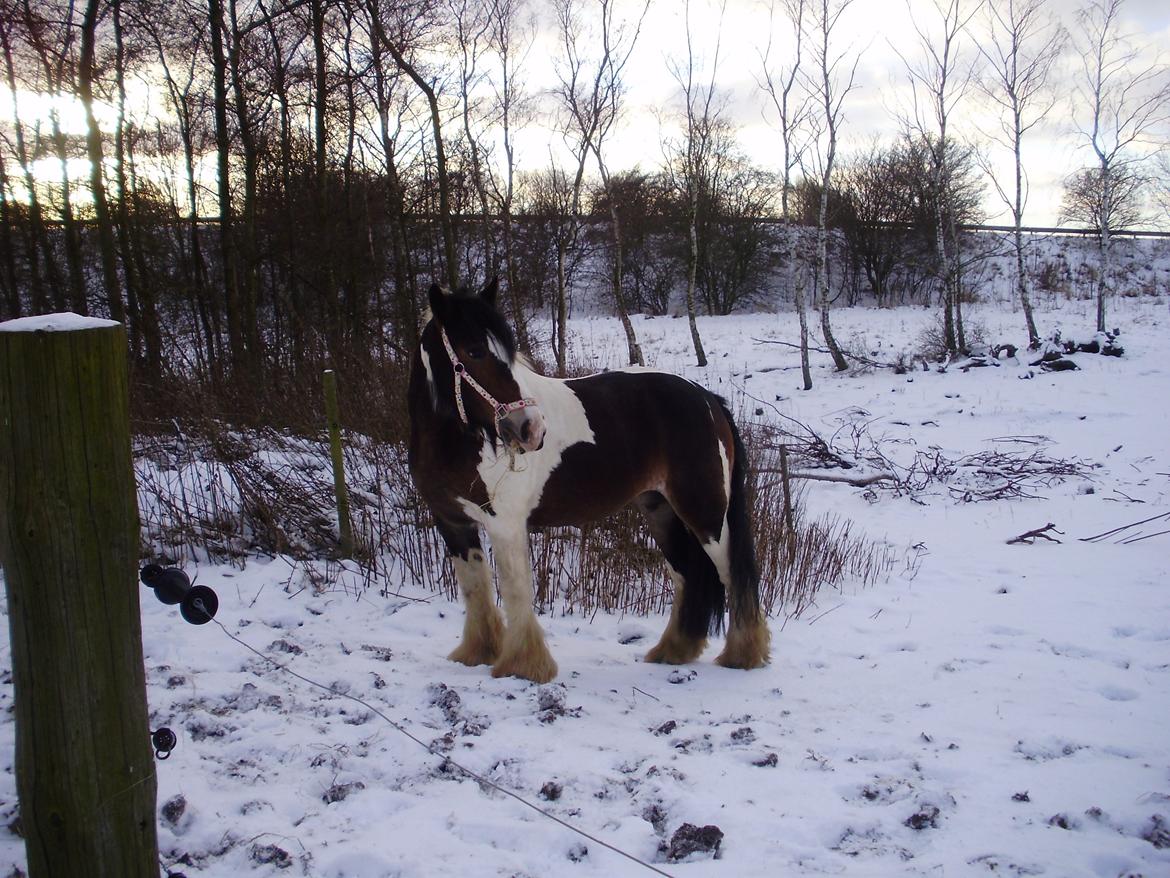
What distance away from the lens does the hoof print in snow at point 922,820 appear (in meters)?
2.50

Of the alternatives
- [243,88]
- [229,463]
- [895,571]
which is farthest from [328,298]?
[895,571]

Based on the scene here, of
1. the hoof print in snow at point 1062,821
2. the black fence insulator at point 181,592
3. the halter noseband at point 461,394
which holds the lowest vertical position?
the hoof print in snow at point 1062,821

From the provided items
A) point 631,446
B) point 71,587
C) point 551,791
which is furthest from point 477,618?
point 71,587

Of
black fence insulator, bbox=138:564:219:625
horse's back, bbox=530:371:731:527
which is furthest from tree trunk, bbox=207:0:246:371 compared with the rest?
black fence insulator, bbox=138:564:219:625

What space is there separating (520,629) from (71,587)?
221 cm

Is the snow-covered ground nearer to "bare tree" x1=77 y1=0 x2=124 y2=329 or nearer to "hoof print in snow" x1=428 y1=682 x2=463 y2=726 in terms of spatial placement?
"hoof print in snow" x1=428 y1=682 x2=463 y2=726

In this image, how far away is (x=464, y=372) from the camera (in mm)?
3229

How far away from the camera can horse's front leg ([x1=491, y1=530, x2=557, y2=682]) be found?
11.7ft

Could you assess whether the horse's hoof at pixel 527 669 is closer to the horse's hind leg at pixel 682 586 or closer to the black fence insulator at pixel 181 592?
the horse's hind leg at pixel 682 586

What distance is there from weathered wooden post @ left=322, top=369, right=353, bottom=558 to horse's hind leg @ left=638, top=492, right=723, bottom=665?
2.32 m

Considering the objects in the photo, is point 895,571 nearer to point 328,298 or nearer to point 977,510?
point 977,510

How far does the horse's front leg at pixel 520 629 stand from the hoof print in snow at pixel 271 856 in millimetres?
1485

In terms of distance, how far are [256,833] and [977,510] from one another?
29.3ft

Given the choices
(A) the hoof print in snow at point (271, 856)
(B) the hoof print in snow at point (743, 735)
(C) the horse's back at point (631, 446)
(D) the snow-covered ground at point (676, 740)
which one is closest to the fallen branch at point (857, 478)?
(D) the snow-covered ground at point (676, 740)
